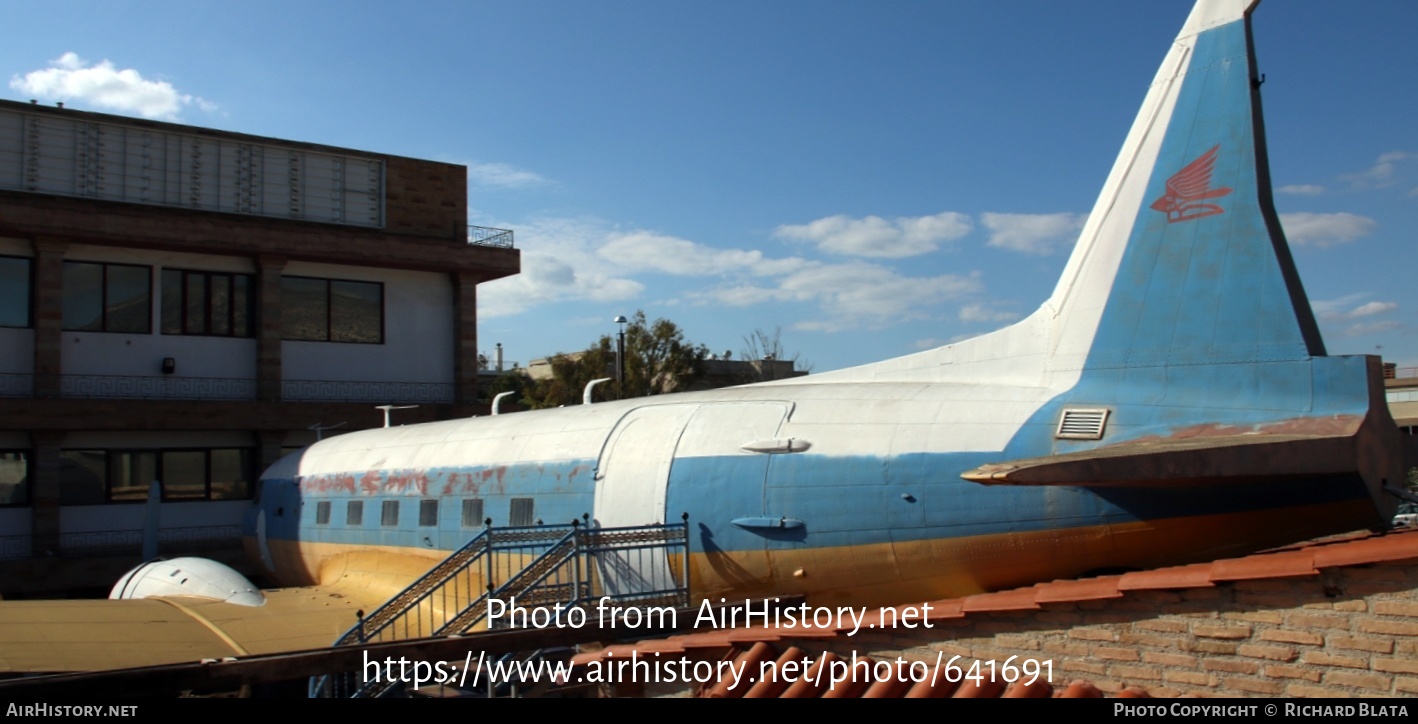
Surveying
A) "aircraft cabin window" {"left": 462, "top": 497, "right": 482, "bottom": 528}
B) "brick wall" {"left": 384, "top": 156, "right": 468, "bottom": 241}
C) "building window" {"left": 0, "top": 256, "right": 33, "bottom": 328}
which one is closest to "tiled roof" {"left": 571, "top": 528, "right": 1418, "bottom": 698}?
"aircraft cabin window" {"left": 462, "top": 497, "right": 482, "bottom": 528}

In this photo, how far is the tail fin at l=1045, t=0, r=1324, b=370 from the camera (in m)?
9.55

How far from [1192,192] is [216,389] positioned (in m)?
28.3

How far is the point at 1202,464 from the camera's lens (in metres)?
8.42

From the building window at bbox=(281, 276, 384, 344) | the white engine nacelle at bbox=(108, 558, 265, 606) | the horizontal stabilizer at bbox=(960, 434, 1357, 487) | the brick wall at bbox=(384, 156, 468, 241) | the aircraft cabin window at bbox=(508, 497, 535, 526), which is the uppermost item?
the brick wall at bbox=(384, 156, 468, 241)

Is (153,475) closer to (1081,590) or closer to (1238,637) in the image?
(1081,590)

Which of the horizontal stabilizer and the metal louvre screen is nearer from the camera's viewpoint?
the horizontal stabilizer

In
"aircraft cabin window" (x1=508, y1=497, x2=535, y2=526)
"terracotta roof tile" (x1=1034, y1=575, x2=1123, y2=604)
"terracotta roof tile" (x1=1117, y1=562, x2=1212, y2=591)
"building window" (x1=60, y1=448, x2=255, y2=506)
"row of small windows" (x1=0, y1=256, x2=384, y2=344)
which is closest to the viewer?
"terracotta roof tile" (x1=1117, y1=562, x2=1212, y2=591)

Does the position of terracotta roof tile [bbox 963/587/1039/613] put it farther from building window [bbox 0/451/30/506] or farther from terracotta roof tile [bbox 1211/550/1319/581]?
building window [bbox 0/451/30/506]

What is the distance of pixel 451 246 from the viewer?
112 ft

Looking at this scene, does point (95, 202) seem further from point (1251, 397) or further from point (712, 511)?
point (1251, 397)

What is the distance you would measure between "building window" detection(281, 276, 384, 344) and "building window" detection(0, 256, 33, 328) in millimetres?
6570

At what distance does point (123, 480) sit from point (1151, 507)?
29128 millimetres

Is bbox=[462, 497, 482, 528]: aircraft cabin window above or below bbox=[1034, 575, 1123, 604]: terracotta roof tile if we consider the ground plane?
above

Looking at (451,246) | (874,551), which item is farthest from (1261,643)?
(451,246)
